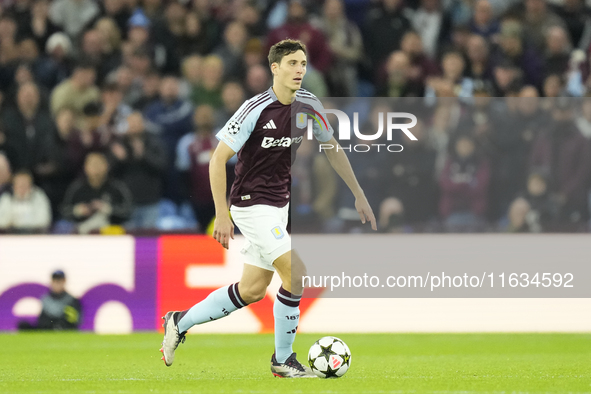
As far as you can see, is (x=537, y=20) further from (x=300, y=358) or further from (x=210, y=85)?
(x=300, y=358)

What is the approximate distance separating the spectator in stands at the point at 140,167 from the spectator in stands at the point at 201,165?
1.14 ft

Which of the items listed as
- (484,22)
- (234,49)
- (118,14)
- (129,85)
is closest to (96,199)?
(129,85)

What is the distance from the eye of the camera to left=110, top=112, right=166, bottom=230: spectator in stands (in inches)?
442

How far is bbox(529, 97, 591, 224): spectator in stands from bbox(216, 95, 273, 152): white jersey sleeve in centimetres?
508

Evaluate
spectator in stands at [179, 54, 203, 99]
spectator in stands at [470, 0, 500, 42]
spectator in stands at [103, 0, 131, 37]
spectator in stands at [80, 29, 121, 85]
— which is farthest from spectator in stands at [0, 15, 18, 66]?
spectator in stands at [470, 0, 500, 42]

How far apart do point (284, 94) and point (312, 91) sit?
590cm

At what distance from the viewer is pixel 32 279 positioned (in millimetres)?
10352

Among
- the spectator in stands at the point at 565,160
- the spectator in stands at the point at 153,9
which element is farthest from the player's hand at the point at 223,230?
the spectator in stands at the point at 153,9

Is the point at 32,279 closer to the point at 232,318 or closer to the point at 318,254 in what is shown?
the point at 232,318

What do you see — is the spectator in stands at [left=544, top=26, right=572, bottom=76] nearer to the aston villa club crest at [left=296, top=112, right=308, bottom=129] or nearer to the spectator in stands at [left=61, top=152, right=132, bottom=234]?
the spectator in stands at [left=61, top=152, right=132, bottom=234]

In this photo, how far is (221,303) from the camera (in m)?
6.56

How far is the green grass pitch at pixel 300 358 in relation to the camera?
5969 mm

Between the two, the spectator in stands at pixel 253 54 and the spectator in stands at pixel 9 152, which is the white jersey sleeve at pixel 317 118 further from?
the spectator in stands at pixel 9 152

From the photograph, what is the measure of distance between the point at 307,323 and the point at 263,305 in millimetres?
523
